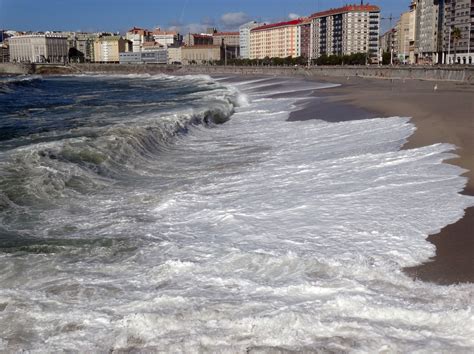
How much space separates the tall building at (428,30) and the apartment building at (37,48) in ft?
A: 336

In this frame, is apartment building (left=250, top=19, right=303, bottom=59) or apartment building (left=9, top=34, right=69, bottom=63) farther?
apartment building (left=9, top=34, right=69, bottom=63)

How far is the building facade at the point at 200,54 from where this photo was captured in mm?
168500

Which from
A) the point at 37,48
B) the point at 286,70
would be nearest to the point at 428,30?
the point at 286,70

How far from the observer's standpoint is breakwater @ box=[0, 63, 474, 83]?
45.5 m

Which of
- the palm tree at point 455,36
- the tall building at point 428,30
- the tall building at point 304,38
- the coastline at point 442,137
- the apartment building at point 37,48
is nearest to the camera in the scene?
the coastline at point 442,137

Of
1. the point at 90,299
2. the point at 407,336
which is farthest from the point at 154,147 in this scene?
the point at 407,336

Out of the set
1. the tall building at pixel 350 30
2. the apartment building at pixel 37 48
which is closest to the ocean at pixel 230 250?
the tall building at pixel 350 30

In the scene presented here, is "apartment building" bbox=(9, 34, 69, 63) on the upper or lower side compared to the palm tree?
upper

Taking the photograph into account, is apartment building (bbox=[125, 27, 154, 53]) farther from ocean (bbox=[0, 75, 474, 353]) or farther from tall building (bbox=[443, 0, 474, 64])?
ocean (bbox=[0, 75, 474, 353])

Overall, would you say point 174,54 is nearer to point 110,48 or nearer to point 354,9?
point 110,48

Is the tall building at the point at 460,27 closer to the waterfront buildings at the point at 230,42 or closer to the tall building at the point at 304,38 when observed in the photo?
the tall building at the point at 304,38

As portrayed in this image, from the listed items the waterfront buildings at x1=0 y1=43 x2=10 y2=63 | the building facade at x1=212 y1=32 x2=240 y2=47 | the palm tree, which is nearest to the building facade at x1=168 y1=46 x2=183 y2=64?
the building facade at x1=212 y1=32 x2=240 y2=47

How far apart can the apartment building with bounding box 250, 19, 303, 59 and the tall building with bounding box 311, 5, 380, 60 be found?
11.9m

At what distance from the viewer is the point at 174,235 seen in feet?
21.1
